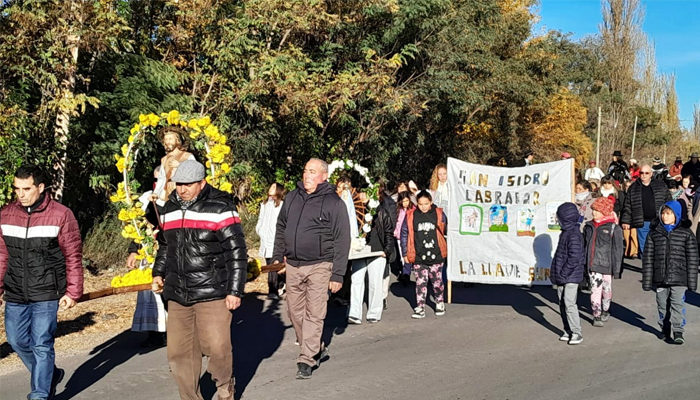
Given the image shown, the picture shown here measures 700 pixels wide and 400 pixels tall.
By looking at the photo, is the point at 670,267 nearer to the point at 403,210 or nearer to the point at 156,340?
the point at 403,210

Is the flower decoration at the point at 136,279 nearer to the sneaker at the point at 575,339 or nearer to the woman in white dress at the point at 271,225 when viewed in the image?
the woman in white dress at the point at 271,225

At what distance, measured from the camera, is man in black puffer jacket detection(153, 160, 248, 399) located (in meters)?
5.56

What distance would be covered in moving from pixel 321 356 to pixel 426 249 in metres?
3.04

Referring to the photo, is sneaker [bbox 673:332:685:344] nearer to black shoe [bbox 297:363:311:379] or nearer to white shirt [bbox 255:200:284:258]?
black shoe [bbox 297:363:311:379]

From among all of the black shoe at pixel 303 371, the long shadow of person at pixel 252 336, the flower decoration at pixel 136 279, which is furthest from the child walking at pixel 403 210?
the flower decoration at pixel 136 279

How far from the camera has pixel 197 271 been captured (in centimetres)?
557

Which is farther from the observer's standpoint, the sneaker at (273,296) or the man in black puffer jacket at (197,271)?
the sneaker at (273,296)

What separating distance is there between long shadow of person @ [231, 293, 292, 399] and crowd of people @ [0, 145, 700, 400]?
23.0 inches

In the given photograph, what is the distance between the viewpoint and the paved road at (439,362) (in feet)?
21.8

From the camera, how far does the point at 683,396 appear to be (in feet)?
21.2

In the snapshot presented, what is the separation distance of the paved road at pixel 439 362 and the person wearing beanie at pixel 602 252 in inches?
17.6

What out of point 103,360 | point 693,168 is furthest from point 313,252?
point 693,168

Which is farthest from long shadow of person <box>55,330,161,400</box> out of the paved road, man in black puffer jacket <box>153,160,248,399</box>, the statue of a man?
the statue of a man

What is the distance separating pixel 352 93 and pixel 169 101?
4.04 m
